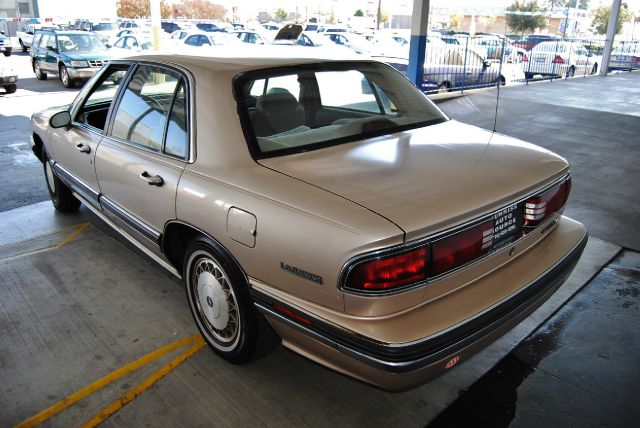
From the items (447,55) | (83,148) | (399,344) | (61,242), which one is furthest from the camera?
(447,55)

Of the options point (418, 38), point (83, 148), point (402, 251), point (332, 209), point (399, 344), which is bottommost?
point (399, 344)

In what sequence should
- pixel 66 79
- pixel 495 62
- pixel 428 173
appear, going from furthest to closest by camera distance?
1. pixel 495 62
2. pixel 66 79
3. pixel 428 173

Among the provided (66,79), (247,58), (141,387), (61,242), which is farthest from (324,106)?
(66,79)

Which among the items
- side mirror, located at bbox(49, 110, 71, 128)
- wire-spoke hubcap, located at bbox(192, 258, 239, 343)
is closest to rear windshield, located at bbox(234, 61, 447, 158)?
wire-spoke hubcap, located at bbox(192, 258, 239, 343)

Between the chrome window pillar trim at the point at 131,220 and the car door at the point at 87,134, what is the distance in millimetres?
171

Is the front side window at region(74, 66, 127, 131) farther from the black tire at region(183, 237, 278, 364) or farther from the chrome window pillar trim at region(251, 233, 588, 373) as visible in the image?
the chrome window pillar trim at region(251, 233, 588, 373)

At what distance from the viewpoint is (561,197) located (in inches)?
116

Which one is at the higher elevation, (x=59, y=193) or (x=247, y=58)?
(x=247, y=58)

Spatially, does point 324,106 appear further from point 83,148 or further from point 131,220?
point 83,148

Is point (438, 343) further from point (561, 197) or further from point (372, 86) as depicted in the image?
point (372, 86)

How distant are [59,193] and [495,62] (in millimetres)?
13654

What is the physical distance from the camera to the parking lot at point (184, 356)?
266 centimetres

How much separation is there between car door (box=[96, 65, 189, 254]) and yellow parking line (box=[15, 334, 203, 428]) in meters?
0.60

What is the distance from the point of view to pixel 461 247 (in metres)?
2.25
